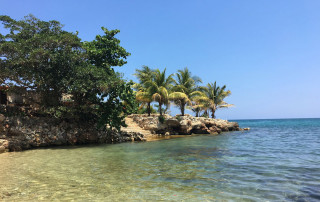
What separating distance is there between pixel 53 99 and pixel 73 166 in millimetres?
9193

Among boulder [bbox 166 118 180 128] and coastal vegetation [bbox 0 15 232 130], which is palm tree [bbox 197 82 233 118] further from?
coastal vegetation [bbox 0 15 232 130]

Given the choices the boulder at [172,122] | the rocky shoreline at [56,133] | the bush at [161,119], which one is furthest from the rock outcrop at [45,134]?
the boulder at [172,122]

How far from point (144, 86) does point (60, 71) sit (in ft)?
42.2

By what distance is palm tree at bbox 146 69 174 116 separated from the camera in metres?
23.8

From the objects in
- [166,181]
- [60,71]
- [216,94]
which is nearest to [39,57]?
[60,71]

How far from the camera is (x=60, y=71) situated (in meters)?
14.5

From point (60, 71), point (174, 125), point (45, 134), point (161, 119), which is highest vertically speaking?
point (60, 71)

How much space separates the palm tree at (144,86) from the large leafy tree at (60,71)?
748cm

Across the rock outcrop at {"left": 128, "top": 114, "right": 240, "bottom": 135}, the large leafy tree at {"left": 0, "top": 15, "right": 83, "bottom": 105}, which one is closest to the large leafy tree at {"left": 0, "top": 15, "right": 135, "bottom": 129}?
the large leafy tree at {"left": 0, "top": 15, "right": 83, "bottom": 105}

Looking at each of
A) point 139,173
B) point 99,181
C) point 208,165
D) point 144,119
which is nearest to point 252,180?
point 208,165

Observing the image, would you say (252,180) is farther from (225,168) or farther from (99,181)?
(99,181)

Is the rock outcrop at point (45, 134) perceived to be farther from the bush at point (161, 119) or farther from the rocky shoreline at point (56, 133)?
the bush at point (161, 119)

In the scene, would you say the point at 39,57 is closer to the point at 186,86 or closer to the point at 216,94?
the point at 186,86

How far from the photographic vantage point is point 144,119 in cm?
2452
